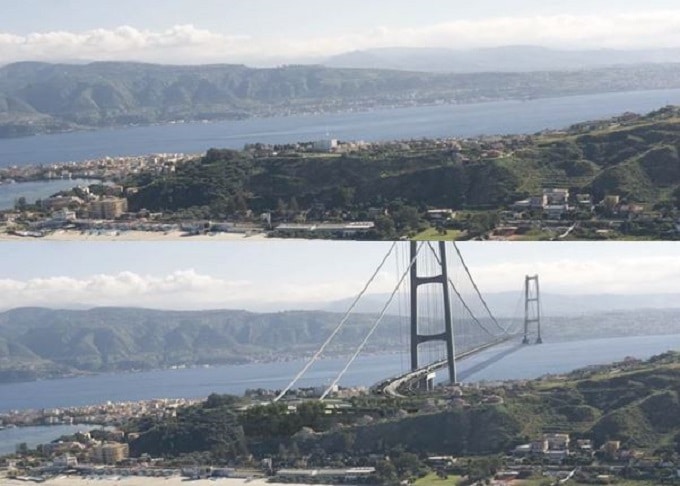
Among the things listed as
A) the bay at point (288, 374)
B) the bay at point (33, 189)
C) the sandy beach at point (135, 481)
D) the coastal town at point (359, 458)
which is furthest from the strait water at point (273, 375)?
the bay at point (33, 189)

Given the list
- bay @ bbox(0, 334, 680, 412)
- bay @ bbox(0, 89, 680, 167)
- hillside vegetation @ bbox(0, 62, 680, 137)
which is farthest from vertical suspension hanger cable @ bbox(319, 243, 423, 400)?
hillside vegetation @ bbox(0, 62, 680, 137)

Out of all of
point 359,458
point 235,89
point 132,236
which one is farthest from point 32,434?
point 235,89

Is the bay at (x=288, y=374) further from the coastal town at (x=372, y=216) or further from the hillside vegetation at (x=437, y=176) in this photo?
the hillside vegetation at (x=437, y=176)

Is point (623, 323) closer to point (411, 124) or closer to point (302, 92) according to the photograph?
point (411, 124)

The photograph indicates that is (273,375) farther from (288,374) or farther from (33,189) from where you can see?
(33,189)

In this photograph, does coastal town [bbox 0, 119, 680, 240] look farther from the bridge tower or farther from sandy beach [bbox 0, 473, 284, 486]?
sandy beach [bbox 0, 473, 284, 486]

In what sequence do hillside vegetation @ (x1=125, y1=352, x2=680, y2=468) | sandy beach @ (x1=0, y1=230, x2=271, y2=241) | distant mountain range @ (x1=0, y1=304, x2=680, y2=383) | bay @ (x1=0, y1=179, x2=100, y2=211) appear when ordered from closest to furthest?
hillside vegetation @ (x1=125, y1=352, x2=680, y2=468) < sandy beach @ (x1=0, y1=230, x2=271, y2=241) < distant mountain range @ (x1=0, y1=304, x2=680, y2=383) < bay @ (x1=0, y1=179, x2=100, y2=211)

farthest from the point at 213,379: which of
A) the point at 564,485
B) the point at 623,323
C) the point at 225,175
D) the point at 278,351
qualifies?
the point at 564,485
